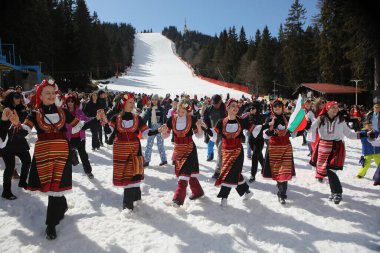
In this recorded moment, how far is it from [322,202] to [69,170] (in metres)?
4.45

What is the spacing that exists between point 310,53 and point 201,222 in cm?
5149

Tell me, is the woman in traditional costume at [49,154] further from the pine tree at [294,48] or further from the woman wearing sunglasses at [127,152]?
the pine tree at [294,48]

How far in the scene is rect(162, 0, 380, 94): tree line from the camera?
56.7 ft

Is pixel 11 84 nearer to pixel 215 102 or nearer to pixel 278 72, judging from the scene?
pixel 215 102

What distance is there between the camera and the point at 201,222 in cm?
461

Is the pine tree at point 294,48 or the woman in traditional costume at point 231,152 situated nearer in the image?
→ the woman in traditional costume at point 231,152

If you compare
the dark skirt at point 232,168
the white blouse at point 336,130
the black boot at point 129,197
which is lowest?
the black boot at point 129,197

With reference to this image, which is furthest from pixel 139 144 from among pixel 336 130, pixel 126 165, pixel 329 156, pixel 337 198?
pixel 337 198

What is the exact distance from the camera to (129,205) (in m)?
4.87

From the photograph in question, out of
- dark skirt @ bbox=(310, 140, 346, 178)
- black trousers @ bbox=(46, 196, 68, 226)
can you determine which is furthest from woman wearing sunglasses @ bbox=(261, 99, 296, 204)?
black trousers @ bbox=(46, 196, 68, 226)

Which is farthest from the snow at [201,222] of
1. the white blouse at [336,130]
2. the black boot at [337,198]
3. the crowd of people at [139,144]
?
the white blouse at [336,130]

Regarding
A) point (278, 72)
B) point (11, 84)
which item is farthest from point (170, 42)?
point (11, 84)

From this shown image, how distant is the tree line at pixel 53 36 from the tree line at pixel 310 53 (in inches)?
1056

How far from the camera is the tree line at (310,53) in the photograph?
17284 mm
